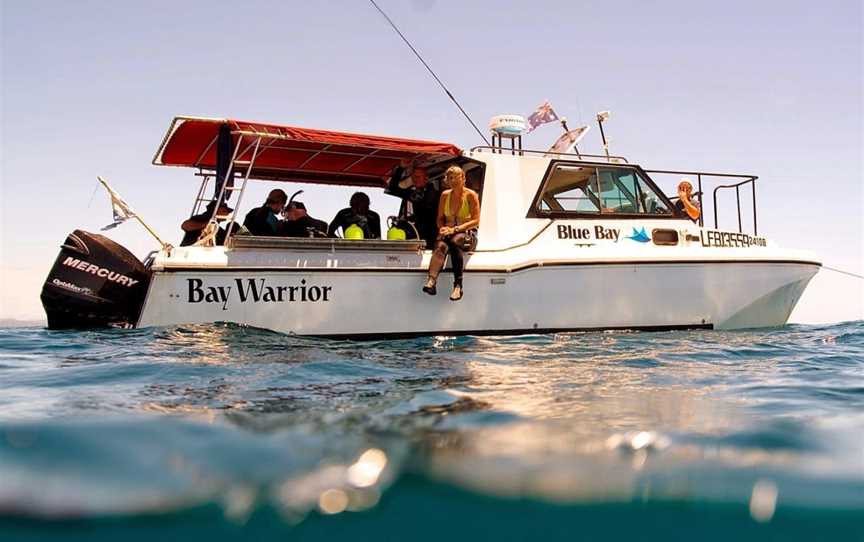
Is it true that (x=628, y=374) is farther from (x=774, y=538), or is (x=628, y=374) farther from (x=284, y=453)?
(x=284, y=453)

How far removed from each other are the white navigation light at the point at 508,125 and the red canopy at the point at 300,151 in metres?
0.77

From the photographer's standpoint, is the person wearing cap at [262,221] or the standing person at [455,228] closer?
the standing person at [455,228]

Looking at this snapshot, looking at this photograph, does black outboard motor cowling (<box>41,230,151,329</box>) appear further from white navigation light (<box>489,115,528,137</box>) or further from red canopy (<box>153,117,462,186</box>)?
white navigation light (<box>489,115,528,137</box>)

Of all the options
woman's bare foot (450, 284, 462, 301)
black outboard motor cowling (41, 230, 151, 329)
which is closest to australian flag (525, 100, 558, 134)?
woman's bare foot (450, 284, 462, 301)

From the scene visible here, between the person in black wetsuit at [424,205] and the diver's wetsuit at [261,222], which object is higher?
the person in black wetsuit at [424,205]

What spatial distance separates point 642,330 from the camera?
282 inches

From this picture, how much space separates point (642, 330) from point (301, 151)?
458cm

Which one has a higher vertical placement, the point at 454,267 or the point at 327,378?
the point at 454,267

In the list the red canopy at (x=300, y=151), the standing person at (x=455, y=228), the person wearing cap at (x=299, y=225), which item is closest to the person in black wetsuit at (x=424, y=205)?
the red canopy at (x=300, y=151)

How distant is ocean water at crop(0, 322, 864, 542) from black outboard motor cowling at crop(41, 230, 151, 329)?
2.14 meters

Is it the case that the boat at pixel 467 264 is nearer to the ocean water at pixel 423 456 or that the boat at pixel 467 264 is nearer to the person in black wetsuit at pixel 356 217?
the person in black wetsuit at pixel 356 217

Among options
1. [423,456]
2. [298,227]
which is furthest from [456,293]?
[423,456]

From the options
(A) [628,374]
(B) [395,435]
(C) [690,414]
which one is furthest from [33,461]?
(A) [628,374]

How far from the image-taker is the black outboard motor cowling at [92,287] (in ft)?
18.7
